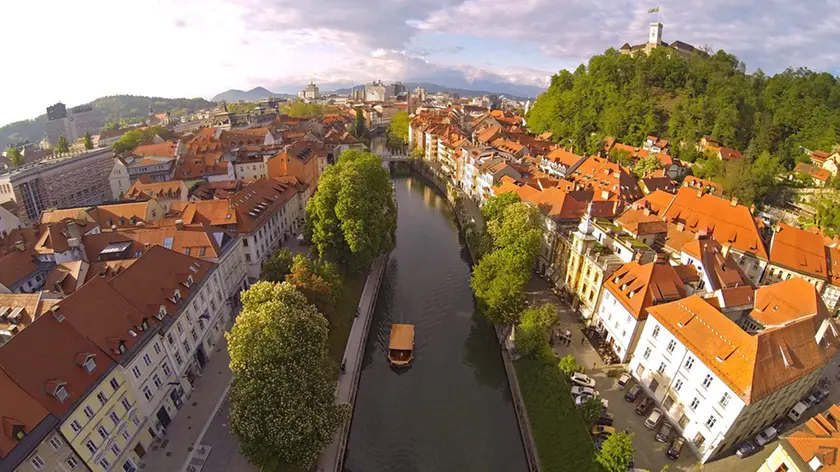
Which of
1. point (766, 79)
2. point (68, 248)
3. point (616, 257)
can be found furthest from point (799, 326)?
point (766, 79)

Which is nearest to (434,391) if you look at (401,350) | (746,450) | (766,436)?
(401,350)

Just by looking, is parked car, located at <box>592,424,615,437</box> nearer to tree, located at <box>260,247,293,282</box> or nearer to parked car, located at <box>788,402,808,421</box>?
parked car, located at <box>788,402,808,421</box>

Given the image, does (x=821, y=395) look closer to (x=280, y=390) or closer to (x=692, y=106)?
(x=280, y=390)

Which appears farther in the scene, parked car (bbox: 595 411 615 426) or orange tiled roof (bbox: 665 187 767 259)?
orange tiled roof (bbox: 665 187 767 259)

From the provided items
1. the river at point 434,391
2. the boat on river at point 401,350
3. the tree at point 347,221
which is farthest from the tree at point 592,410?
the tree at point 347,221

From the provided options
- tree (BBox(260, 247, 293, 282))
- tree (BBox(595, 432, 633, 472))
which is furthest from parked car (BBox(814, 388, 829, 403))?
tree (BBox(260, 247, 293, 282))

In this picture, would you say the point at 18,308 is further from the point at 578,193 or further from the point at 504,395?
the point at 578,193
